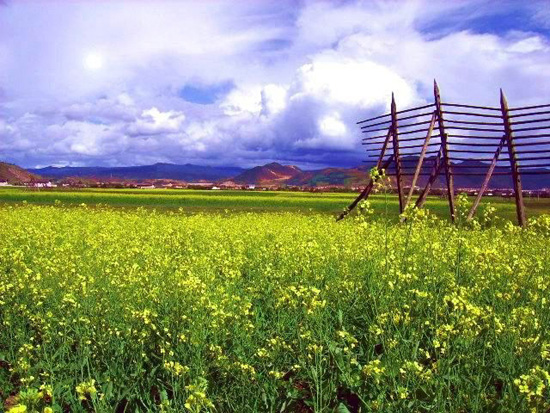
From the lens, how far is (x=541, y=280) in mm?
6207

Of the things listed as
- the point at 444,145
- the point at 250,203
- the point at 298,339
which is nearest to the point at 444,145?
the point at 444,145

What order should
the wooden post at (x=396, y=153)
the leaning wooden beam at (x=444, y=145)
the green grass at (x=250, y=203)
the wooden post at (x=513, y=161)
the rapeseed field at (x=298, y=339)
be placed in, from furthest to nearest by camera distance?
1. the green grass at (x=250, y=203)
2. the wooden post at (x=396, y=153)
3. the leaning wooden beam at (x=444, y=145)
4. the wooden post at (x=513, y=161)
5. the rapeseed field at (x=298, y=339)

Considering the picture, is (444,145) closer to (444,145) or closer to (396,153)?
(444,145)

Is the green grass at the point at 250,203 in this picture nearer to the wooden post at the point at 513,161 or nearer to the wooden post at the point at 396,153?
the wooden post at the point at 396,153

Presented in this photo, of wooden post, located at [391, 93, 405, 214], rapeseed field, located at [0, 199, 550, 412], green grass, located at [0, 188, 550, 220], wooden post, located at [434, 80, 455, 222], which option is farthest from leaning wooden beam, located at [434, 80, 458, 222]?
green grass, located at [0, 188, 550, 220]

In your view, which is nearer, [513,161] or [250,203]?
[513,161]

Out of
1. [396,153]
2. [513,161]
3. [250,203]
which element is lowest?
[250,203]

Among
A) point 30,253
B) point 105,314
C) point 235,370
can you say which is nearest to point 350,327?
point 235,370

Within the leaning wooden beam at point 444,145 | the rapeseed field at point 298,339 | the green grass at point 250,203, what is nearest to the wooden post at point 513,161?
the leaning wooden beam at point 444,145

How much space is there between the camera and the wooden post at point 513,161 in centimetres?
1580

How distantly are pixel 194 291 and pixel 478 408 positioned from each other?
274 centimetres

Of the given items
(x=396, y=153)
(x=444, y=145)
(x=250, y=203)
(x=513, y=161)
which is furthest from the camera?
(x=250, y=203)

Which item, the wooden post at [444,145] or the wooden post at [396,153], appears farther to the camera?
the wooden post at [396,153]

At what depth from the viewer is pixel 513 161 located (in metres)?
16.4
